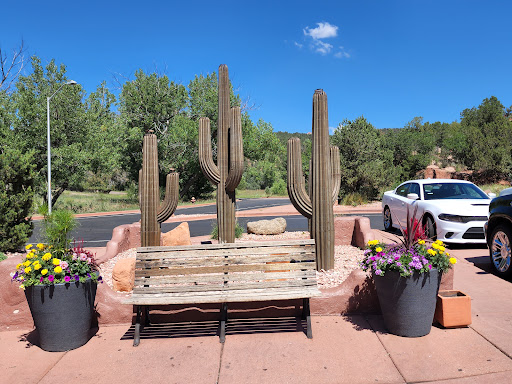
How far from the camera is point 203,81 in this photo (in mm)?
32000

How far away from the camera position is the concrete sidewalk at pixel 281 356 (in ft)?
10.6

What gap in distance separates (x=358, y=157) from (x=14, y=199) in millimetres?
19414

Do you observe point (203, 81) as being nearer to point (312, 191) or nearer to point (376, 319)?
point (312, 191)

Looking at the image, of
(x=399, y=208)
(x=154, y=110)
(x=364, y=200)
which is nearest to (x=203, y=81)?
(x=154, y=110)

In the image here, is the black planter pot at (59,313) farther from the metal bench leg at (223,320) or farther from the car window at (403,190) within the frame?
the car window at (403,190)

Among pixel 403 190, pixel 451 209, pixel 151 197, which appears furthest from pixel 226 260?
pixel 403 190

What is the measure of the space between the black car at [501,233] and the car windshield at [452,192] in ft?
8.28

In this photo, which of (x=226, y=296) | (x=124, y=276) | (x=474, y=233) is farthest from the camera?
(x=474, y=233)

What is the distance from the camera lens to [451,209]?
7930 millimetres

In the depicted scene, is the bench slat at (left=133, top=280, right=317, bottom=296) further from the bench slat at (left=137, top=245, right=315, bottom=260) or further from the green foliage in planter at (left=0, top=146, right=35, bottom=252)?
the green foliage in planter at (left=0, top=146, right=35, bottom=252)

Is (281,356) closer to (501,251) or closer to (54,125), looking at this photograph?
(501,251)

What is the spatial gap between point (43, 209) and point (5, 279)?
1.14 meters

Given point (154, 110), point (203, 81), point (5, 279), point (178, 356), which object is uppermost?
point (203, 81)

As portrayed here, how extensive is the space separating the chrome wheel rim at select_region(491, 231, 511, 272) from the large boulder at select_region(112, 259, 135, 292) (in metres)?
5.43
